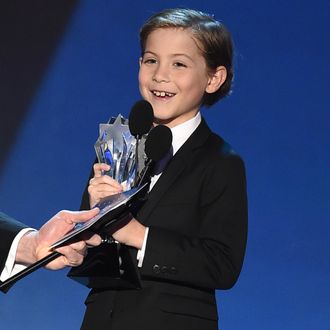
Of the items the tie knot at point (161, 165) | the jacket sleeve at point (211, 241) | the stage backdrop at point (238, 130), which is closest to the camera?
the jacket sleeve at point (211, 241)

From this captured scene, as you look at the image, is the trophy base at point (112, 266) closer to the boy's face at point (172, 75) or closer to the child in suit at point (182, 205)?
the child in suit at point (182, 205)

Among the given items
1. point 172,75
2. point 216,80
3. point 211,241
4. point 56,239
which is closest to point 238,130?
point 216,80

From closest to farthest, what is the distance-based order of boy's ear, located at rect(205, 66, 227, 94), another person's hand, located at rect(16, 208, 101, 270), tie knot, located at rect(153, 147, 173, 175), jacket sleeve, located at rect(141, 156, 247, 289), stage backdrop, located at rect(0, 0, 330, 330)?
1. another person's hand, located at rect(16, 208, 101, 270)
2. jacket sleeve, located at rect(141, 156, 247, 289)
3. tie knot, located at rect(153, 147, 173, 175)
4. boy's ear, located at rect(205, 66, 227, 94)
5. stage backdrop, located at rect(0, 0, 330, 330)

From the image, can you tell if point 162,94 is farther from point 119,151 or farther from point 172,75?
point 119,151

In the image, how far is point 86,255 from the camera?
1.16 meters

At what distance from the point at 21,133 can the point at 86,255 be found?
48.2 inches

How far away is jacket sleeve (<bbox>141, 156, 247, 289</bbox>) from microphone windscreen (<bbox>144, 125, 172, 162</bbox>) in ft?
0.39

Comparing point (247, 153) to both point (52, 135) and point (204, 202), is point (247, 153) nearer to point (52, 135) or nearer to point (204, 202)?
point (52, 135)

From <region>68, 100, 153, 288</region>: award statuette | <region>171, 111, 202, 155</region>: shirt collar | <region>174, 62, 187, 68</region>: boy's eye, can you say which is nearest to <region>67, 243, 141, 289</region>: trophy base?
<region>68, 100, 153, 288</region>: award statuette

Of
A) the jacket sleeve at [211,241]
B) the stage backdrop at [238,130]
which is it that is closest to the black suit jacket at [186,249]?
the jacket sleeve at [211,241]

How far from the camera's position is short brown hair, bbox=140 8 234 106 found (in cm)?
136

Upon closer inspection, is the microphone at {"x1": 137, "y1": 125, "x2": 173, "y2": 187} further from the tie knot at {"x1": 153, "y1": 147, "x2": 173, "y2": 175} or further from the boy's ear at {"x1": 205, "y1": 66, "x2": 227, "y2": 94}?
the boy's ear at {"x1": 205, "y1": 66, "x2": 227, "y2": 94}

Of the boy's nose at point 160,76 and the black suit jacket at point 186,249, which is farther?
the boy's nose at point 160,76

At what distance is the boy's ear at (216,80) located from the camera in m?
1.40
